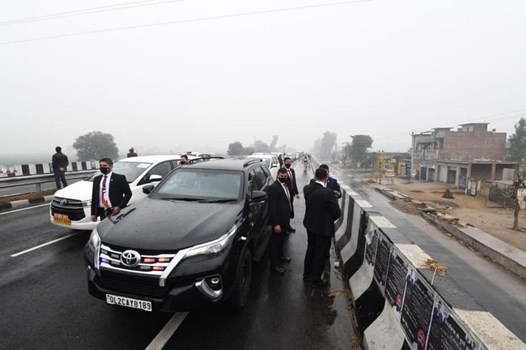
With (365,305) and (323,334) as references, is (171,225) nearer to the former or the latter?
(323,334)

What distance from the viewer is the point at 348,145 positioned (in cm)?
8375

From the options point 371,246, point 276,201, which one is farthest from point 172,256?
point 371,246

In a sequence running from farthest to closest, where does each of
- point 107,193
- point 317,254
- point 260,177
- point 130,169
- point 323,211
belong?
point 130,169
point 260,177
point 107,193
point 317,254
point 323,211

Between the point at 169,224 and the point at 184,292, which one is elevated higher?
the point at 169,224

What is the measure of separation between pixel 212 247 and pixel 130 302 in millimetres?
1003

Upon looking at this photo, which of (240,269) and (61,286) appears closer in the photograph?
(240,269)

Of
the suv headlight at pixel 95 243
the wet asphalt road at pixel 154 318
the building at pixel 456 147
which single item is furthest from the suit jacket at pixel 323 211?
the building at pixel 456 147

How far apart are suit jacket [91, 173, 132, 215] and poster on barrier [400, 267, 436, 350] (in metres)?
4.63

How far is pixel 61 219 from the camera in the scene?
5844 millimetres

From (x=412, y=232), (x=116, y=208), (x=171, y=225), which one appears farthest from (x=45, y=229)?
(x=412, y=232)

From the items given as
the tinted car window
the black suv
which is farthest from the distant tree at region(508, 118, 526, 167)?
the black suv

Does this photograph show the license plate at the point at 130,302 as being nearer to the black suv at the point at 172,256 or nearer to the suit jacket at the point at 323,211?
the black suv at the point at 172,256

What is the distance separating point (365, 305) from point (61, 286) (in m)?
4.28

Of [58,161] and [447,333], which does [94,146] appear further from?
[447,333]
